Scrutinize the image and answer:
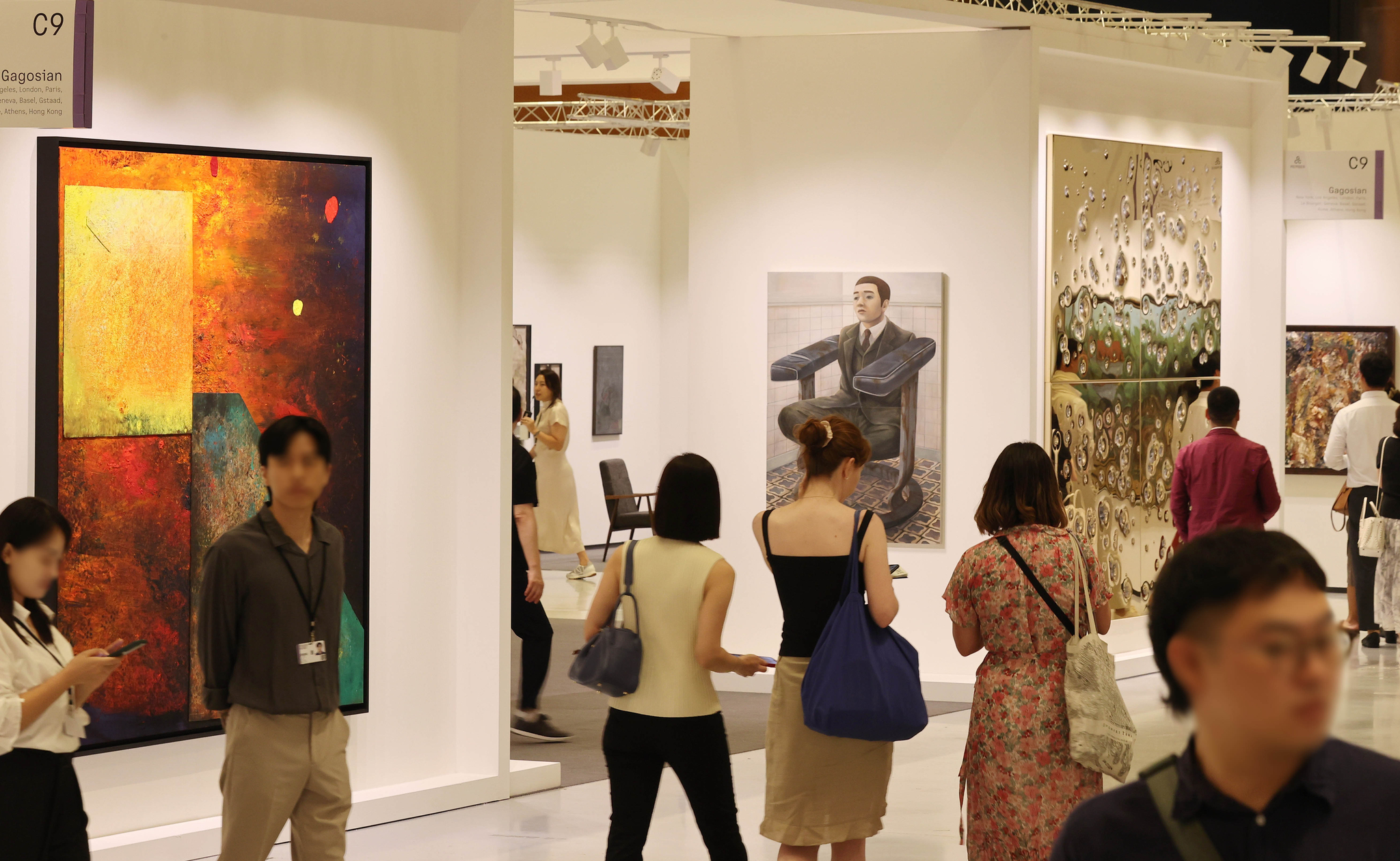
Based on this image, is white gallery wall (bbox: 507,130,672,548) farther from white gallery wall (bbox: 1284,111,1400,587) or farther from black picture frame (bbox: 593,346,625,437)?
white gallery wall (bbox: 1284,111,1400,587)

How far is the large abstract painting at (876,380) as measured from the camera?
9.21m

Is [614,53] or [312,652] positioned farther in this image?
[614,53]

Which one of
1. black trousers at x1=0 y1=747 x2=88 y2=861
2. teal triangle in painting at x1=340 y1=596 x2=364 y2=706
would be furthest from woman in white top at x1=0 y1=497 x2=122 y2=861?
teal triangle in painting at x1=340 y1=596 x2=364 y2=706

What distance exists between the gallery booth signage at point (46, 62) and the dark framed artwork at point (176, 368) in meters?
0.54

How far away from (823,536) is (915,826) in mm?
2404

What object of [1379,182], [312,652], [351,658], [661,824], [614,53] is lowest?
[661,824]

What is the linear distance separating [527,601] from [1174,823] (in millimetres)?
6268

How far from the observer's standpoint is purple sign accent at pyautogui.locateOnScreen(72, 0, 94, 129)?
483 cm

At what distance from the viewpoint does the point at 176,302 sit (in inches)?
226

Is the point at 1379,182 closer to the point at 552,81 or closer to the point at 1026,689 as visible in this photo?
the point at 552,81

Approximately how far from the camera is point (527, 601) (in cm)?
757

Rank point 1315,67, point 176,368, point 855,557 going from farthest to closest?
point 1315,67, point 176,368, point 855,557

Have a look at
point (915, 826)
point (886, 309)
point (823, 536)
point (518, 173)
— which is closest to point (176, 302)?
point (823, 536)

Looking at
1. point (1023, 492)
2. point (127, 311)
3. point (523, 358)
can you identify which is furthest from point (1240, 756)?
point (523, 358)
